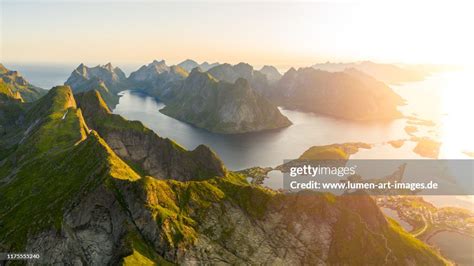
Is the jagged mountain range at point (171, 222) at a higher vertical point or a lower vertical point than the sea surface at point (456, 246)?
higher

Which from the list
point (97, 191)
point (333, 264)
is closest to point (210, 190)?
point (97, 191)

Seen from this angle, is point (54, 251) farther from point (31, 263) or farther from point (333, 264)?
point (333, 264)

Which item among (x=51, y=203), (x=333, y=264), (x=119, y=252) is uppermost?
(x=51, y=203)

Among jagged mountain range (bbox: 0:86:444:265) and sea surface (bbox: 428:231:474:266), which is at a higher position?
jagged mountain range (bbox: 0:86:444:265)

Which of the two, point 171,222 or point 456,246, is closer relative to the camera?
point 171,222

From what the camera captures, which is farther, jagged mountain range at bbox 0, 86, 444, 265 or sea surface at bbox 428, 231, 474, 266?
sea surface at bbox 428, 231, 474, 266

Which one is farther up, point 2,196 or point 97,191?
point 97,191

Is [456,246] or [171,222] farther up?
[171,222]

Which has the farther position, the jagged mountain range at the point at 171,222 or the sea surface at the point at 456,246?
the sea surface at the point at 456,246
